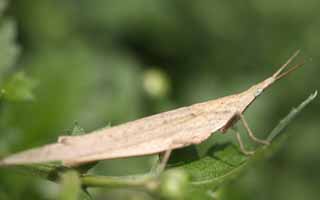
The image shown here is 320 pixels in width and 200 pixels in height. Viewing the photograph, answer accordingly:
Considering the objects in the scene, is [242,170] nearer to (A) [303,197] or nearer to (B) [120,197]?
(B) [120,197]

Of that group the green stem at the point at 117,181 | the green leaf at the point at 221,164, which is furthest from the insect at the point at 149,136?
the green stem at the point at 117,181

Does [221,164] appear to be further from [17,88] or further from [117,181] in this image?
[17,88]

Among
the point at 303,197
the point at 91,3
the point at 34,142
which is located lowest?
the point at 303,197

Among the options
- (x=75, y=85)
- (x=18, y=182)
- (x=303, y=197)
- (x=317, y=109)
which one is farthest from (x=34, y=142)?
(x=317, y=109)

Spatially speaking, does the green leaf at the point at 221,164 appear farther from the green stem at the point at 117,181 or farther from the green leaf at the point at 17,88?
the green leaf at the point at 17,88

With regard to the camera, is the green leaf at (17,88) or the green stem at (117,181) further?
the green leaf at (17,88)
